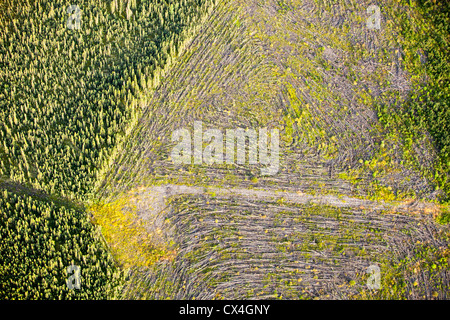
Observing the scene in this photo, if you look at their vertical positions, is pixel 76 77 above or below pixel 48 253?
above

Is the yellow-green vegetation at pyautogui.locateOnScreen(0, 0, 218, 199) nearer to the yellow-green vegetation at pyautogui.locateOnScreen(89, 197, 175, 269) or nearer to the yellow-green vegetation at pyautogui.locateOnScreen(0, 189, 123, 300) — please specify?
the yellow-green vegetation at pyautogui.locateOnScreen(0, 189, 123, 300)

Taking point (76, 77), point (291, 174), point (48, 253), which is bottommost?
point (48, 253)

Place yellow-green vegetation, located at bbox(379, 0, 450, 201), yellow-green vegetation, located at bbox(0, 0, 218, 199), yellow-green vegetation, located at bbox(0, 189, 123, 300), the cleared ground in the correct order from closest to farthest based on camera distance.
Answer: yellow-green vegetation, located at bbox(0, 189, 123, 300) < the cleared ground < yellow-green vegetation, located at bbox(0, 0, 218, 199) < yellow-green vegetation, located at bbox(379, 0, 450, 201)

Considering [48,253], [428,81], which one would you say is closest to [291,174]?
[428,81]

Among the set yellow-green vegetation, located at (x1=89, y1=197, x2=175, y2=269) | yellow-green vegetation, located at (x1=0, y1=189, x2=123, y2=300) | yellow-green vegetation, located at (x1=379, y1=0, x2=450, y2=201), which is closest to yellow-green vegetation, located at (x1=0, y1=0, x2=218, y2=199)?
yellow-green vegetation, located at (x1=0, y1=189, x2=123, y2=300)

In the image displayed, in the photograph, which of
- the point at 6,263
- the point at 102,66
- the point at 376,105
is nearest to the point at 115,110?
the point at 102,66

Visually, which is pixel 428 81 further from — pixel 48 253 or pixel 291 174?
pixel 48 253
